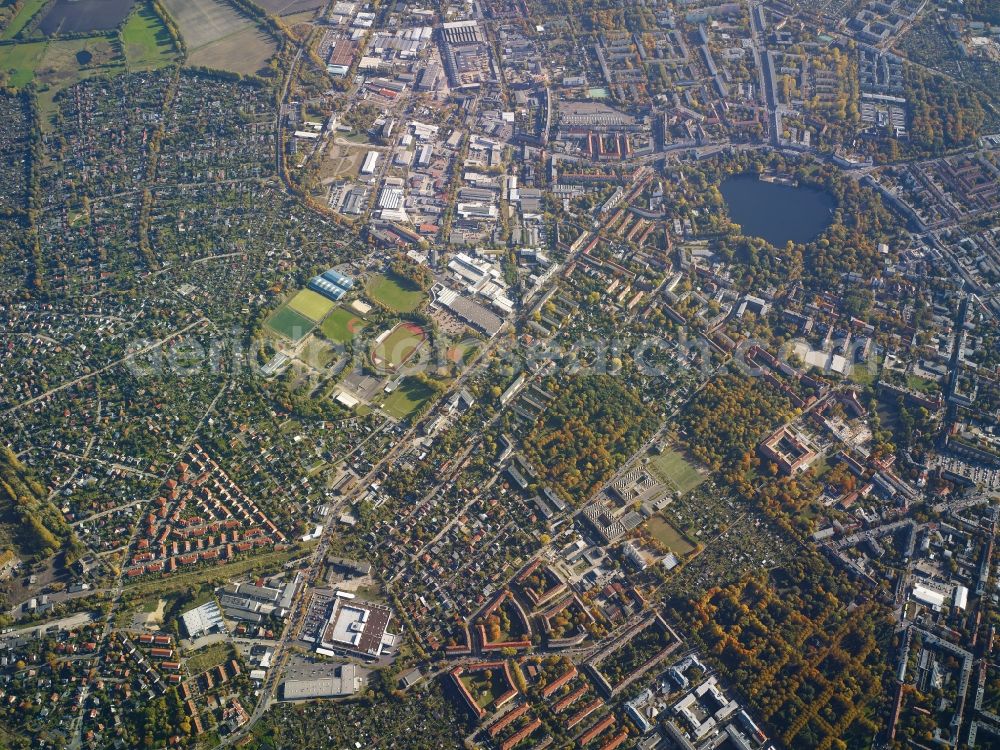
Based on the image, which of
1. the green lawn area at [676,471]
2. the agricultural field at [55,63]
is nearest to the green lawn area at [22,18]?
the agricultural field at [55,63]

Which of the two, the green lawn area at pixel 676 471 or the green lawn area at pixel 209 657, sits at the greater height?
the green lawn area at pixel 676 471

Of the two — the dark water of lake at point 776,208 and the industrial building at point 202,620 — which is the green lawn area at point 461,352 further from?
the dark water of lake at point 776,208

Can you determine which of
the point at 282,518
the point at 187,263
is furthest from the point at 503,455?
the point at 187,263

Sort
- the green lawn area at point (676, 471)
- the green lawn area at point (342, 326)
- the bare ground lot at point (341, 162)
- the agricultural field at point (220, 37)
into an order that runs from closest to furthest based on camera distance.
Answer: the green lawn area at point (676, 471)
the green lawn area at point (342, 326)
the bare ground lot at point (341, 162)
the agricultural field at point (220, 37)

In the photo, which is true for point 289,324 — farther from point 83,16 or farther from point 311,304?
point 83,16

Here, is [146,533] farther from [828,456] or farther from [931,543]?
[931,543]

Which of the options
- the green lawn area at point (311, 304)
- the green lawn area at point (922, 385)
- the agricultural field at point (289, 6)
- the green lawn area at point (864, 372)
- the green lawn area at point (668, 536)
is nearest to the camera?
the green lawn area at point (668, 536)

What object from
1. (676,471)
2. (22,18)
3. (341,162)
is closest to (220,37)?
(22,18)
